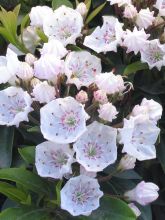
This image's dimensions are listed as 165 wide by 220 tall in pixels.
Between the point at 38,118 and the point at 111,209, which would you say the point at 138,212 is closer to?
the point at 111,209

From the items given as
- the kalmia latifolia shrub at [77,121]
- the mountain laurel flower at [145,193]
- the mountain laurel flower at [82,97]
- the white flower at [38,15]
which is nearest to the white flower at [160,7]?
the kalmia latifolia shrub at [77,121]

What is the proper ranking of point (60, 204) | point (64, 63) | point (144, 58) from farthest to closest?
point (144, 58) < point (64, 63) < point (60, 204)

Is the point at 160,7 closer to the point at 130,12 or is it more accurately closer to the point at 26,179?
the point at 130,12

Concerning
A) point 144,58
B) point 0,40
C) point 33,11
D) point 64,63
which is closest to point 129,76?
point 144,58

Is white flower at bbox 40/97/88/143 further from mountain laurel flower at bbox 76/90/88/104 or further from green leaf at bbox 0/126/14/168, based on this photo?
green leaf at bbox 0/126/14/168

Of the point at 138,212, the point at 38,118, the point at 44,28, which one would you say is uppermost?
the point at 44,28

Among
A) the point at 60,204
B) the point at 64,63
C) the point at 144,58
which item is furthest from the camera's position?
the point at 144,58

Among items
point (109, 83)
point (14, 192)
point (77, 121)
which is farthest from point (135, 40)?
point (14, 192)
